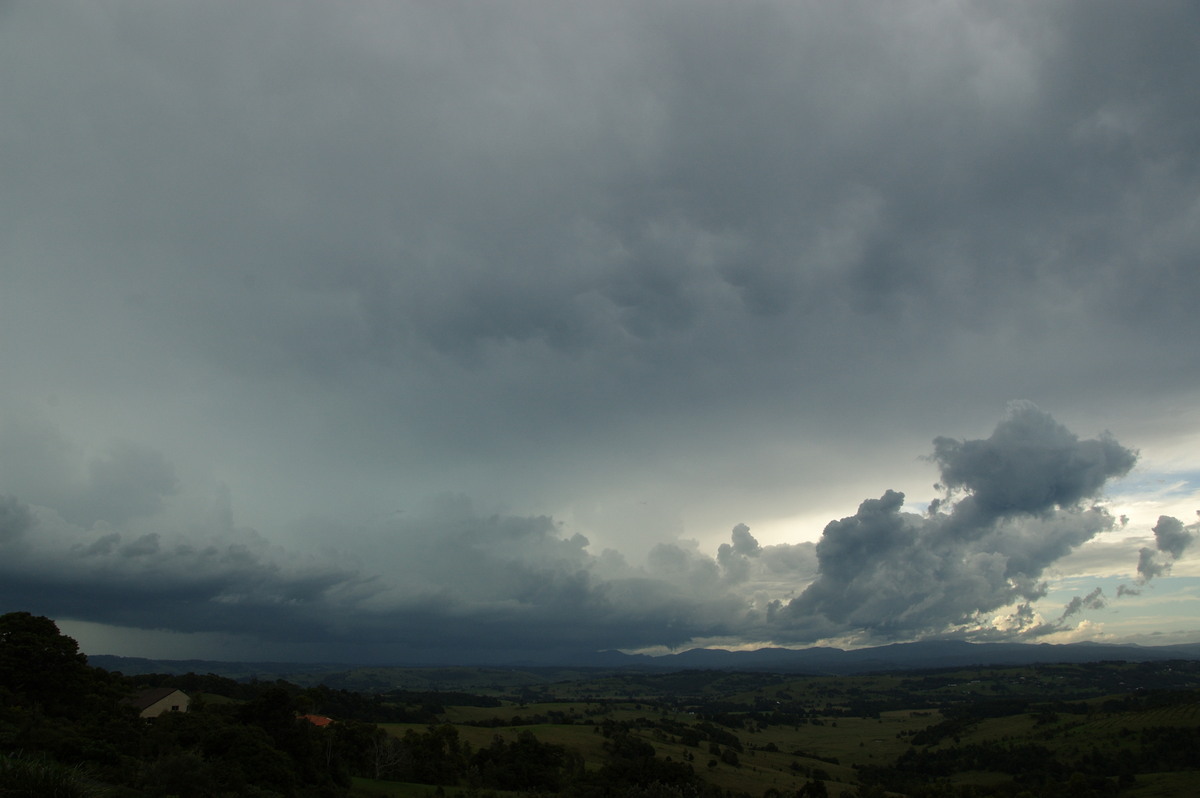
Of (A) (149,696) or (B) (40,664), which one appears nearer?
(B) (40,664)

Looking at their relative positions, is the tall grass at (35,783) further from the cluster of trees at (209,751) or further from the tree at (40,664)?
the tree at (40,664)

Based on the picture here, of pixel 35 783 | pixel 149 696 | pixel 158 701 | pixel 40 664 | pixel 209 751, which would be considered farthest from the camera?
pixel 149 696

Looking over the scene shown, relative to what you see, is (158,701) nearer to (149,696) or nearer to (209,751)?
(149,696)

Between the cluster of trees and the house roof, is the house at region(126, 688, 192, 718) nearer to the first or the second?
the house roof

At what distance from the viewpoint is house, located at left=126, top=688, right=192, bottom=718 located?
99.7 metres

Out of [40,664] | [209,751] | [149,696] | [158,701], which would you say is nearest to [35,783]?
[209,751]

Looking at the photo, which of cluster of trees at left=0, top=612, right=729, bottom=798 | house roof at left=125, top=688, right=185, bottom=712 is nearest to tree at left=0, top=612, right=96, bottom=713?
cluster of trees at left=0, top=612, right=729, bottom=798

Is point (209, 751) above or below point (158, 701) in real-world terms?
above

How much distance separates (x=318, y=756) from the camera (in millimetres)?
70062

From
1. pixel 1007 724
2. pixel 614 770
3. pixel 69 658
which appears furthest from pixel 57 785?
pixel 1007 724

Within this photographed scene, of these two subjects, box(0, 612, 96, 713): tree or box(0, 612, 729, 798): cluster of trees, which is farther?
box(0, 612, 96, 713): tree

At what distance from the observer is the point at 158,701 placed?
104 m

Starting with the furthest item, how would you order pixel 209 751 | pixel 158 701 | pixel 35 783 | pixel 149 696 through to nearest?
pixel 149 696 < pixel 158 701 < pixel 209 751 < pixel 35 783

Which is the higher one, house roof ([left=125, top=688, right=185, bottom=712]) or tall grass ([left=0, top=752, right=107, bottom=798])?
tall grass ([left=0, top=752, right=107, bottom=798])
